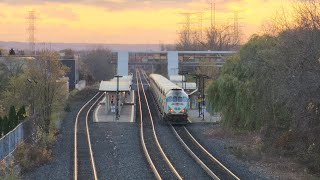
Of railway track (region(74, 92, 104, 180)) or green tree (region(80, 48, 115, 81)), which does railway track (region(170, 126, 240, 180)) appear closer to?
railway track (region(74, 92, 104, 180))

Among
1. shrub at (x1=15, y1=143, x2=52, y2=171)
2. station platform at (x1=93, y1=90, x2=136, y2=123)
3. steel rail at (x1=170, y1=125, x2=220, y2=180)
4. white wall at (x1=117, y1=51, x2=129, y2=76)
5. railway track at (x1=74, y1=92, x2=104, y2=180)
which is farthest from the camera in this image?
white wall at (x1=117, y1=51, x2=129, y2=76)

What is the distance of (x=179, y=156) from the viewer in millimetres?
24312

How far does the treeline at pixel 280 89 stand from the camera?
1950 centimetres

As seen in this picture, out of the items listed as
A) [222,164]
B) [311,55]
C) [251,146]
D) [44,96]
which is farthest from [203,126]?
[311,55]

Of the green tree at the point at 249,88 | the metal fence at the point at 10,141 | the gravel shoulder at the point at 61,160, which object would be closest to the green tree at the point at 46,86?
the gravel shoulder at the point at 61,160

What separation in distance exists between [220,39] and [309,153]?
110m

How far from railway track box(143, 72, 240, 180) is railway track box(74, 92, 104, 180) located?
4.86 m

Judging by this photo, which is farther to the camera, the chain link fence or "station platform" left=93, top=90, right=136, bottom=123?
"station platform" left=93, top=90, right=136, bottom=123

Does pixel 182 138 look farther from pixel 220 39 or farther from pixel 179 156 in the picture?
pixel 220 39

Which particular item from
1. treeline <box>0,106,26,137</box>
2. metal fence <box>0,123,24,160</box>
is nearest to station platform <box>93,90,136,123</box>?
treeline <box>0,106,26,137</box>

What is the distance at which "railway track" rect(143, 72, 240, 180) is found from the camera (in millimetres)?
19895

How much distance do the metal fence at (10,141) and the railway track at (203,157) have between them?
878cm

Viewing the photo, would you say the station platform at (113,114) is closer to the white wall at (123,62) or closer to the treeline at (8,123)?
the treeline at (8,123)

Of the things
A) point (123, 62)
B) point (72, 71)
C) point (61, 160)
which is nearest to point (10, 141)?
point (61, 160)
